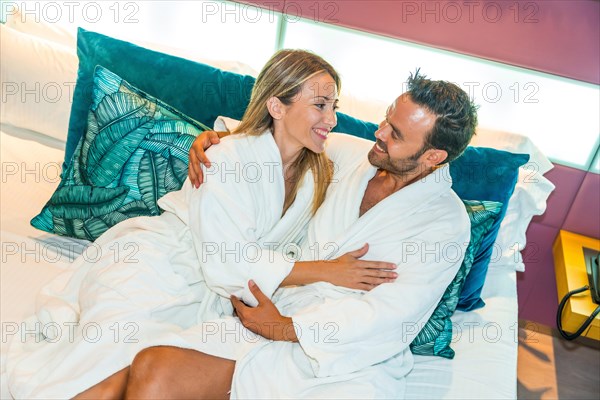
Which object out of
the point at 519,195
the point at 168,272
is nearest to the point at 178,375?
the point at 168,272

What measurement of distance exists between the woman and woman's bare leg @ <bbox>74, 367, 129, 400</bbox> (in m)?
0.03

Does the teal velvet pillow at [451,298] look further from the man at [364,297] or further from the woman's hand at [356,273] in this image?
the woman's hand at [356,273]

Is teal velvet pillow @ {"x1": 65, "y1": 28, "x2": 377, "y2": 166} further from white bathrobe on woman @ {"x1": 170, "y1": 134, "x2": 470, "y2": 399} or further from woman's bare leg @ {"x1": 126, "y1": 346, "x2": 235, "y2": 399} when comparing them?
woman's bare leg @ {"x1": 126, "y1": 346, "x2": 235, "y2": 399}

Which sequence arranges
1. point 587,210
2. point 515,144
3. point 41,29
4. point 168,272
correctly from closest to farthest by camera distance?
point 168,272
point 515,144
point 587,210
point 41,29

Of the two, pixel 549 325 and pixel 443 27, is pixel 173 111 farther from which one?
pixel 549 325

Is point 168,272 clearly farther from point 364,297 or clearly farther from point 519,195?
point 519,195

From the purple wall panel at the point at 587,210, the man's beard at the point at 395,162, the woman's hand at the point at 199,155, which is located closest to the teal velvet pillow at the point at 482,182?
the man's beard at the point at 395,162

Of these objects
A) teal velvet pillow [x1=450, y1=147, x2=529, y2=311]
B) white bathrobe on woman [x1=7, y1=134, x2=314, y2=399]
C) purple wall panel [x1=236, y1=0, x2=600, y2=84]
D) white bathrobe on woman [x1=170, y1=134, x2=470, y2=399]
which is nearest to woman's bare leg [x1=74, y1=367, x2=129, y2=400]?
white bathrobe on woman [x1=7, y1=134, x2=314, y2=399]

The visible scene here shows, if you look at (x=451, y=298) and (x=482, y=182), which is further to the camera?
(x=482, y=182)

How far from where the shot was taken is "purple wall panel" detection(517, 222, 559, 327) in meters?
2.56

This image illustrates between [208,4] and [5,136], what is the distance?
0.91 metres

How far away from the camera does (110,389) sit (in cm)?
148

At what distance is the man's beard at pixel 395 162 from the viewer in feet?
5.82

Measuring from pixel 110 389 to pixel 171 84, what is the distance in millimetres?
1051
